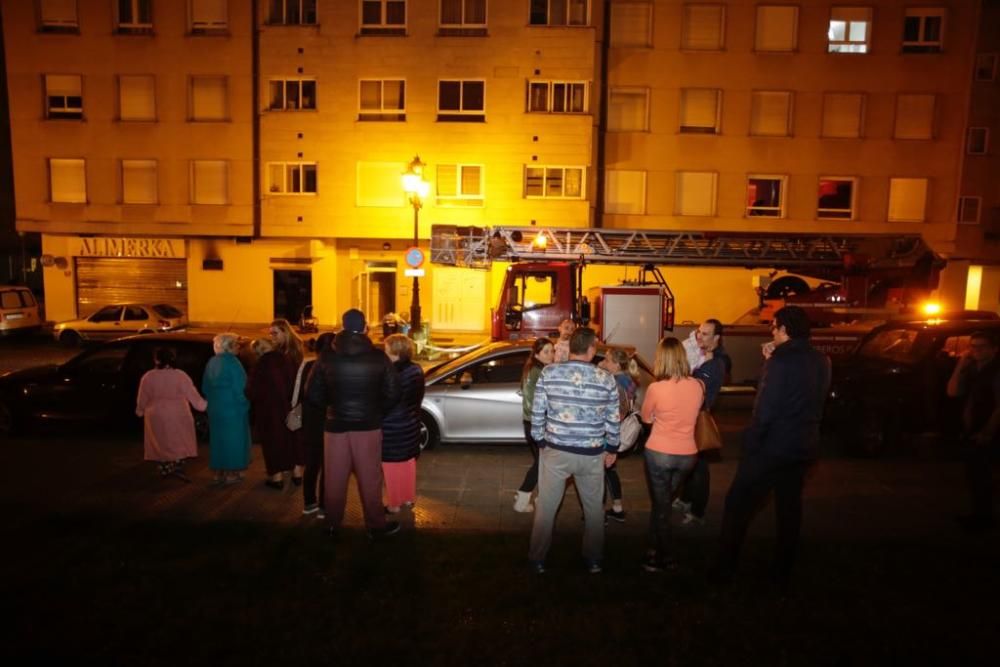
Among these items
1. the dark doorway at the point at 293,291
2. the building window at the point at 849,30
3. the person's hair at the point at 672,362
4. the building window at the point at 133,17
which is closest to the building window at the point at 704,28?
the building window at the point at 849,30

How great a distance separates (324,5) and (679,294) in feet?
52.9

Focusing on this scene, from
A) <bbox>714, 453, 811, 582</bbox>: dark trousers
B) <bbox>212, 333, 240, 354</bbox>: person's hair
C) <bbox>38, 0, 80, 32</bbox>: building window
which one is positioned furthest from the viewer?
<bbox>38, 0, 80, 32</bbox>: building window

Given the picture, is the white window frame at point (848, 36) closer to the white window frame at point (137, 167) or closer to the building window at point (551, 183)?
the building window at point (551, 183)

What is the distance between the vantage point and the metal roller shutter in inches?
1035

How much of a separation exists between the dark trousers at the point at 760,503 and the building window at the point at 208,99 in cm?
2452

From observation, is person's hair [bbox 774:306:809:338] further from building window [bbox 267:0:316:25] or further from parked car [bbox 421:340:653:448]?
building window [bbox 267:0:316:25]

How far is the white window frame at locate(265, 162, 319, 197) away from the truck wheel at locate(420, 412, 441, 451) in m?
18.0

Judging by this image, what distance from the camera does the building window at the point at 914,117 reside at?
24.4 meters

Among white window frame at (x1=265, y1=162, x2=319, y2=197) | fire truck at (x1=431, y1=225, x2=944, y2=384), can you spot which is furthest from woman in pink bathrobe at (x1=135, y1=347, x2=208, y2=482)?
white window frame at (x1=265, y1=162, x2=319, y2=197)

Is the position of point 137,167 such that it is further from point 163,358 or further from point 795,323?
point 795,323

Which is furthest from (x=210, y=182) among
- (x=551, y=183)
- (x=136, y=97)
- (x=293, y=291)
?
(x=551, y=183)

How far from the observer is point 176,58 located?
24.4 m

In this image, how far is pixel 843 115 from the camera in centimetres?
2452

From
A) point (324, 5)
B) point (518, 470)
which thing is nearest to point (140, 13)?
point (324, 5)
